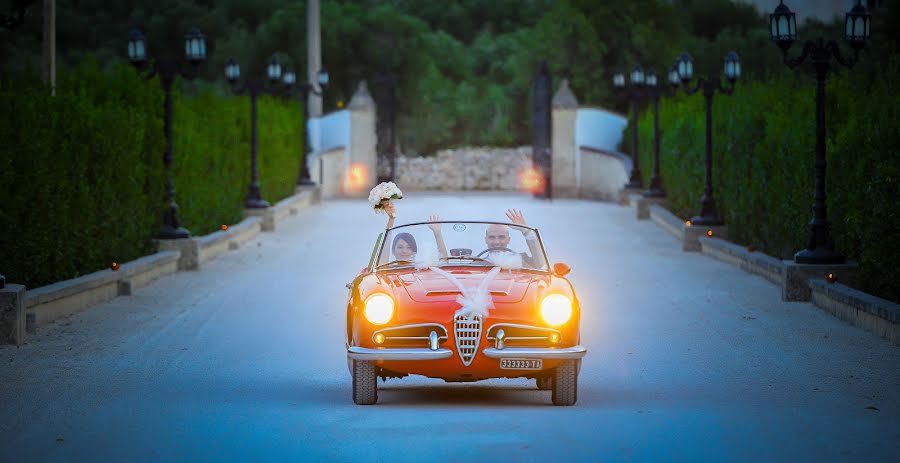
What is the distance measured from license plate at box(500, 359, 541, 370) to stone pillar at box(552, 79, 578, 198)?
38.5m

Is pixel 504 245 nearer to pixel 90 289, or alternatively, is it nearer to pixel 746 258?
pixel 90 289

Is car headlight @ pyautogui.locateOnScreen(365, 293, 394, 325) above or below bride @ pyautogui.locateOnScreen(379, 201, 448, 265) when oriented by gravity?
below

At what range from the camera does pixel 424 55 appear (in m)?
69.0

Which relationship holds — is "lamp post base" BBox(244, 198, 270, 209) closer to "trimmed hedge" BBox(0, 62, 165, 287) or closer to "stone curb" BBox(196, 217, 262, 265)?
"stone curb" BBox(196, 217, 262, 265)

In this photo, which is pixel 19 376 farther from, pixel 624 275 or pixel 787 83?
pixel 787 83

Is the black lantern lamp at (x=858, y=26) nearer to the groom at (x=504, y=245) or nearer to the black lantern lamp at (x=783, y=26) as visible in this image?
the black lantern lamp at (x=783, y=26)

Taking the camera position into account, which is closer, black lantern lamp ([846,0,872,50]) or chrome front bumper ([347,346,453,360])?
chrome front bumper ([347,346,453,360])

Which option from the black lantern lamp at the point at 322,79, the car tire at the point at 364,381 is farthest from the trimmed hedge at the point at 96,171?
the black lantern lamp at the point at 322,79

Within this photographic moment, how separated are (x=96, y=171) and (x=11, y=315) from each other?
560 centimetres

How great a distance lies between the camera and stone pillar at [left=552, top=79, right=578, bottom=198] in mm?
48781

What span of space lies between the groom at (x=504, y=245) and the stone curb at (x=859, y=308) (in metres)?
4.24

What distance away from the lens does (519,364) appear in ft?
34.0

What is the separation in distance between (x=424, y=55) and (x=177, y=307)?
51.7 metres

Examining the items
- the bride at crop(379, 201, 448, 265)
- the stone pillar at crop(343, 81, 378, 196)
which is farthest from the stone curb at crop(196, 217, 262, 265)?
the stone pillar at crop(343, 81, 378, 196)
